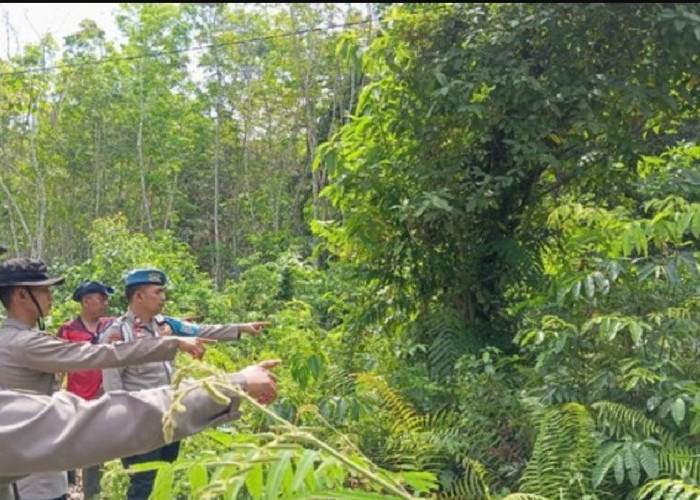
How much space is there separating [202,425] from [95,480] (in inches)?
164

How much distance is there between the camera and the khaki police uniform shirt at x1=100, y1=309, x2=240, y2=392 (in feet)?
13.3

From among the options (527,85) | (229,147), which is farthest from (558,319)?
(229,147)

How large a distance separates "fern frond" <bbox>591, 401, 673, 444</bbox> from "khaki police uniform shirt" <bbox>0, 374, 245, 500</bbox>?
8.22 feet

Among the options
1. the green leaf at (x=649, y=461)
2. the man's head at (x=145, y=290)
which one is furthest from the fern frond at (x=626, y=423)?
the man's head at (x=145, y=290)

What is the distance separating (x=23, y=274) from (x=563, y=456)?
8.32 ft

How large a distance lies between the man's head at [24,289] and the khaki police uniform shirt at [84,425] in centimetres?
175

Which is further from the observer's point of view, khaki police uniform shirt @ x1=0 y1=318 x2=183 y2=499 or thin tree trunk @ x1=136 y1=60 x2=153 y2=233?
thin tree trunk @ x1=136 y1=60 x2=153 y2=233

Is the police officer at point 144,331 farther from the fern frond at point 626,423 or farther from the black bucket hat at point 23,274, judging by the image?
the fern frond at point 626,423

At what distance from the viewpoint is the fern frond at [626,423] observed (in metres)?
3.37

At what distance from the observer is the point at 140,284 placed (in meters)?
4.13

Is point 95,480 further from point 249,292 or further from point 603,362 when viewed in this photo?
point 249,292

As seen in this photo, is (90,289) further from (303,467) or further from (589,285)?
(303,467)

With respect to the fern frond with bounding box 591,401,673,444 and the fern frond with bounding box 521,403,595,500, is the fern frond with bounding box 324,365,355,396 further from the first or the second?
the fern frond with bounding box 591,401,673,444

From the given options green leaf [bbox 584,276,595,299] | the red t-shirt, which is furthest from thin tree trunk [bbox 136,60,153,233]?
green leaf [bbox 584,276,595,299]
